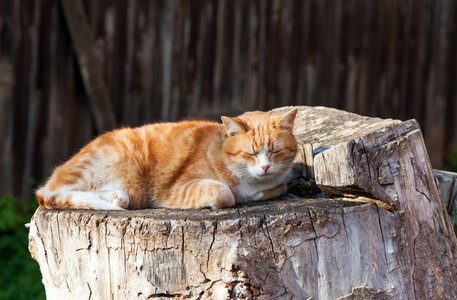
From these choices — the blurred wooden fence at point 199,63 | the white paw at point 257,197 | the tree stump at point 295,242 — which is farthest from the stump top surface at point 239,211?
the blurred wooden fence at point 199,63

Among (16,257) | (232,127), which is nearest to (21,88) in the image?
(16,257)

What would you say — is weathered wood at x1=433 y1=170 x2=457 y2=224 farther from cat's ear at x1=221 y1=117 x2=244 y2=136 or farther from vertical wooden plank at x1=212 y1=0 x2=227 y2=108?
vertical wooden plank at x1=212 y1=0 x2=227 y2=108

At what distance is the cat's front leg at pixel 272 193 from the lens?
3207 millimetres

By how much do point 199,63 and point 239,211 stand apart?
153 inches

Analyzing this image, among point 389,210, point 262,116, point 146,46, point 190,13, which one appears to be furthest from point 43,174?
point 389,210

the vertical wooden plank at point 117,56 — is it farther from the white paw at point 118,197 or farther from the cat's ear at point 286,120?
the cat's ear at point 286,120

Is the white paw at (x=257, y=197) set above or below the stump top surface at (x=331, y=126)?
below

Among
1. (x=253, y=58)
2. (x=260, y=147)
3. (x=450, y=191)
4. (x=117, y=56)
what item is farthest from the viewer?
(x=253, y=58)

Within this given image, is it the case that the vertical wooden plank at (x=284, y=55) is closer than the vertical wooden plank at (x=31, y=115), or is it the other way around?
the vertical wooden plank at (x=31, y=115)

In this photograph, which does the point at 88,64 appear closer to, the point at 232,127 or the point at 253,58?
the point at 253,58

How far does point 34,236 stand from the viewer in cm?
309

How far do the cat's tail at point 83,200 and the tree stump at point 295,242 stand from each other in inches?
2.8

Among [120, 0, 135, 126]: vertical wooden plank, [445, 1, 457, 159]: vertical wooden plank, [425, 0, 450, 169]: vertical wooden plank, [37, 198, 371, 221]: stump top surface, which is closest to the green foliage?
[120, 0, 135, 126]: vertical wooden plank

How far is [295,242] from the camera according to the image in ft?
8.50
